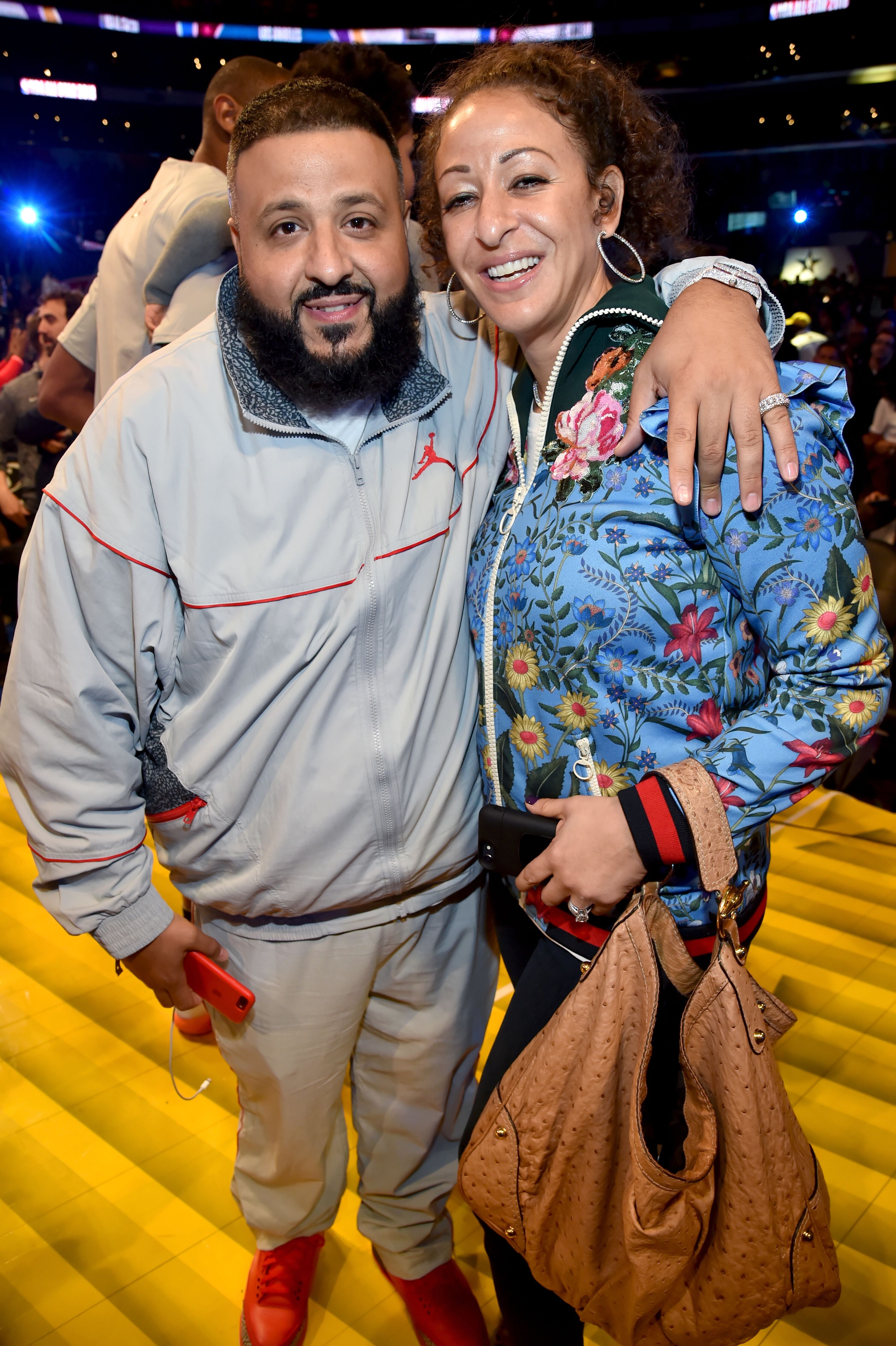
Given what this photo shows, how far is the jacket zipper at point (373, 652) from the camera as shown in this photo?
1.29 meters

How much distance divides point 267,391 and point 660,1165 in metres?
1.08

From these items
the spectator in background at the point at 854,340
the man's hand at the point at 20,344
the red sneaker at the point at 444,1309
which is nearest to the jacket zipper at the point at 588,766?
the red sneaker at the point at 444,1309

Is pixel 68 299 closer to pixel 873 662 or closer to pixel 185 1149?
pixel 185 1149

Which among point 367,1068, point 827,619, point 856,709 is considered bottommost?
point 367,1068

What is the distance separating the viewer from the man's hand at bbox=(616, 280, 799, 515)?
103 cm

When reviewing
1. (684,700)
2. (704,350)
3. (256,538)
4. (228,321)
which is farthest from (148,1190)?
(704,350)

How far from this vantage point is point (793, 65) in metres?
11.0

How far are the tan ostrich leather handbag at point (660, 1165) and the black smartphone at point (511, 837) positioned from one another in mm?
179

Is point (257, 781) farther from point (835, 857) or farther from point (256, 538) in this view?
point (835, 857)

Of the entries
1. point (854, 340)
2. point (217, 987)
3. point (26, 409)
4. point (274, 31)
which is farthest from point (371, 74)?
point (274, 31)

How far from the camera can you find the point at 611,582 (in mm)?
1104

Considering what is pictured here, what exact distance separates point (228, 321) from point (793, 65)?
12.5 m

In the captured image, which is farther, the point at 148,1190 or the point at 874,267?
the point at 874,267

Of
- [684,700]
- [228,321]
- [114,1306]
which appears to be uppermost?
[228,321]
